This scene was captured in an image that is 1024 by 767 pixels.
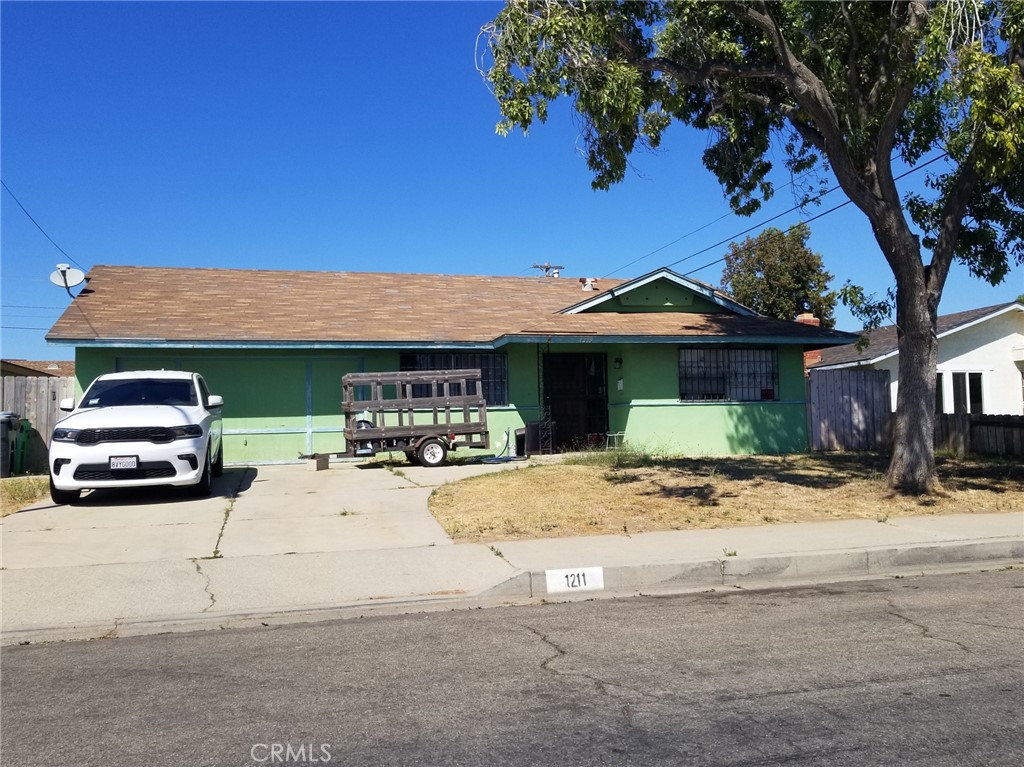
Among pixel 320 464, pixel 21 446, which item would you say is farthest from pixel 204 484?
pixel 21 446

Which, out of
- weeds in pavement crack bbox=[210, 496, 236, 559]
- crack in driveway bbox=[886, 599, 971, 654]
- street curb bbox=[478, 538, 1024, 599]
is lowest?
→ crack in driveway bbox=[886, 599, 971, 654]

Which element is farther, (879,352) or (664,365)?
(879,352)

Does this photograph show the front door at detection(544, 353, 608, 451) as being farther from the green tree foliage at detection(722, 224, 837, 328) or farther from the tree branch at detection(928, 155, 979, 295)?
the green tree foliage at detection(722, 224, 837, 328)

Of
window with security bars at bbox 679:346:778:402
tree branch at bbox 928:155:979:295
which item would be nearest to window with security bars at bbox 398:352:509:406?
window with security bars at bbox 679:346:778:402

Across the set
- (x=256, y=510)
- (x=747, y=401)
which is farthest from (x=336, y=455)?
(x=747, y=401)

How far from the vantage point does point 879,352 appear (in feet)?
80.3

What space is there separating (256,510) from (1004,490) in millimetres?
10489

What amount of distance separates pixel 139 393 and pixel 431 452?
17.4 ft

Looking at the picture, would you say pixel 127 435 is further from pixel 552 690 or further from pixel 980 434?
pixel 980 434

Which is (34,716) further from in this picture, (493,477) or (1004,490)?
(1004,490)

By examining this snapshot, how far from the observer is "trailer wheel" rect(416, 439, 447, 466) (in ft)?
50.5

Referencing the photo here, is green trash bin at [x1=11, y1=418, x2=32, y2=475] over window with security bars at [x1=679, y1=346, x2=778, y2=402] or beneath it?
beneath

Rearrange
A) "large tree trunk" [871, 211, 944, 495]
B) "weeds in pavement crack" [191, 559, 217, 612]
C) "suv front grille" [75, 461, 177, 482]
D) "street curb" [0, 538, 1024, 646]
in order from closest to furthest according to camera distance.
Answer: "street curb" [0, 538, 1024, 646], "weeds in pavement crack" [191, 559, 217, 612], "suv front grille" [75, 461, 177, 482], "large tree trunk" [871, 211, 944, 495]

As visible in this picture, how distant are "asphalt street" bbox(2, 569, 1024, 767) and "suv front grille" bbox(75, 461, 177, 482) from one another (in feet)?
17.4
